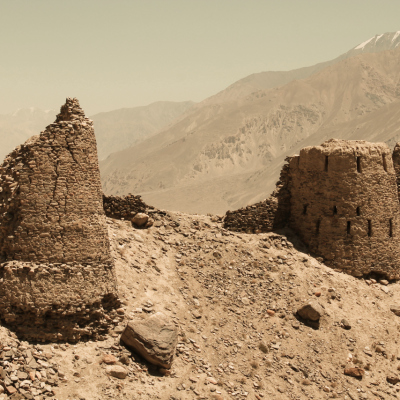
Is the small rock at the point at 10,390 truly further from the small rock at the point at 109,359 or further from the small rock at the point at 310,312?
the small rock at the point at 310,312

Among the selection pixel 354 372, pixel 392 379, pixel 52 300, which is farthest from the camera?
pixel 392 379

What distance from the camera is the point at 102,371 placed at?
11.2m

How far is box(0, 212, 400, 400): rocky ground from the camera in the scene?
A: 11.0m

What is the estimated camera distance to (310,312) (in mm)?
15234

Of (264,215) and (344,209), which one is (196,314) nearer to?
(264,215)

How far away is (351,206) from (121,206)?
20.7 feet

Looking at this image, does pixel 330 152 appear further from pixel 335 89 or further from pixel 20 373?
pixel 335 89

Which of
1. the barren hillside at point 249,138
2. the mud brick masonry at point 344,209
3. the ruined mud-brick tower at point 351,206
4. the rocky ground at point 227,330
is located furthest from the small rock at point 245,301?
the barren hillside at point 249,138

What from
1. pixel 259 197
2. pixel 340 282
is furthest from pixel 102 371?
pixel 259 197

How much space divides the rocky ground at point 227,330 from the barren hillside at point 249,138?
5209 cm

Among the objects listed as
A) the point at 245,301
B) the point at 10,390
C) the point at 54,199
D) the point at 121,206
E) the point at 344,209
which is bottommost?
the point at 245,301

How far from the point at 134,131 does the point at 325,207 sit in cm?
18445

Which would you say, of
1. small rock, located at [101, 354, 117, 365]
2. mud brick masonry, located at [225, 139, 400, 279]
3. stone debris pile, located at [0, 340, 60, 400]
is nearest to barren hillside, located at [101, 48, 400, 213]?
mud brick masonry, located at [225, 139, 400, 279]

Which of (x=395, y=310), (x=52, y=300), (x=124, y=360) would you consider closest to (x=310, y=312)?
(x=395, y=310)
